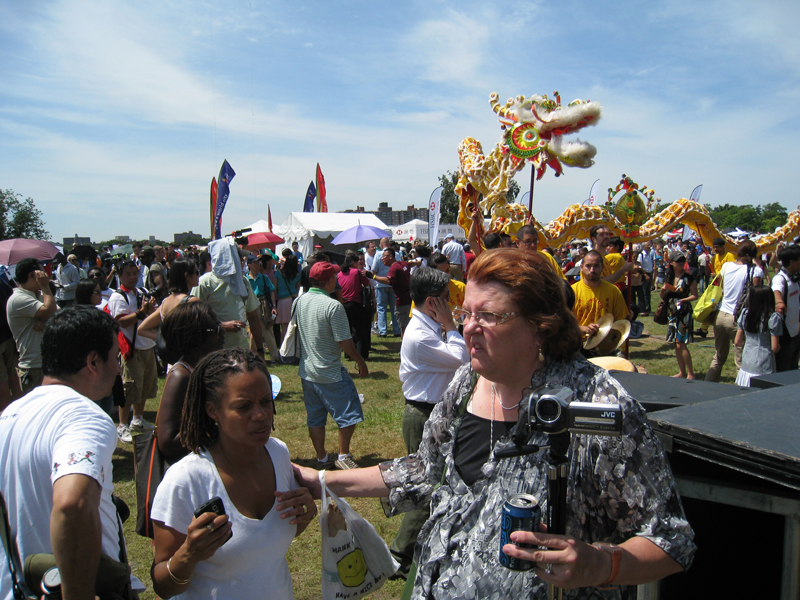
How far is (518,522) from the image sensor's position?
1.16m

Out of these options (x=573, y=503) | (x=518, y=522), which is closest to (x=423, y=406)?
(x=573, y=503)

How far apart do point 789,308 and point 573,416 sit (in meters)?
5.90

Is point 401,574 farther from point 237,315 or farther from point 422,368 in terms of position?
point 237,315

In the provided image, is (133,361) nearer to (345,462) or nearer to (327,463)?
(327,463)

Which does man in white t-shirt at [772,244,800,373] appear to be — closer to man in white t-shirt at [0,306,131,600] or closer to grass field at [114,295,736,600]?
grass field at [114,295,736,600]

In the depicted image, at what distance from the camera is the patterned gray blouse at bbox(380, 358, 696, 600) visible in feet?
4.29

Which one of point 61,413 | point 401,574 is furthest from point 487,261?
point 401,574

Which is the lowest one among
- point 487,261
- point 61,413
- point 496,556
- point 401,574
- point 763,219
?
point 401,574

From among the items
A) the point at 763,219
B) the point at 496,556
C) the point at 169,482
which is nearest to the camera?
the point at 496,556

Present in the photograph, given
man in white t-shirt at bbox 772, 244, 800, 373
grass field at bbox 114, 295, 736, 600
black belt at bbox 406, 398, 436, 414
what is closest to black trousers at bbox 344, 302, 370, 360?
grass field at bbox 114, 295, 736, 600

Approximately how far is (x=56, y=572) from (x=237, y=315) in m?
4.48

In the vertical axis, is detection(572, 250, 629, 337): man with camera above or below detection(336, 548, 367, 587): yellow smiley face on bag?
above

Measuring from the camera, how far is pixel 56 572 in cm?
161

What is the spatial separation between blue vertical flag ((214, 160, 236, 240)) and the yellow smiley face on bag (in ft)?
48.7
